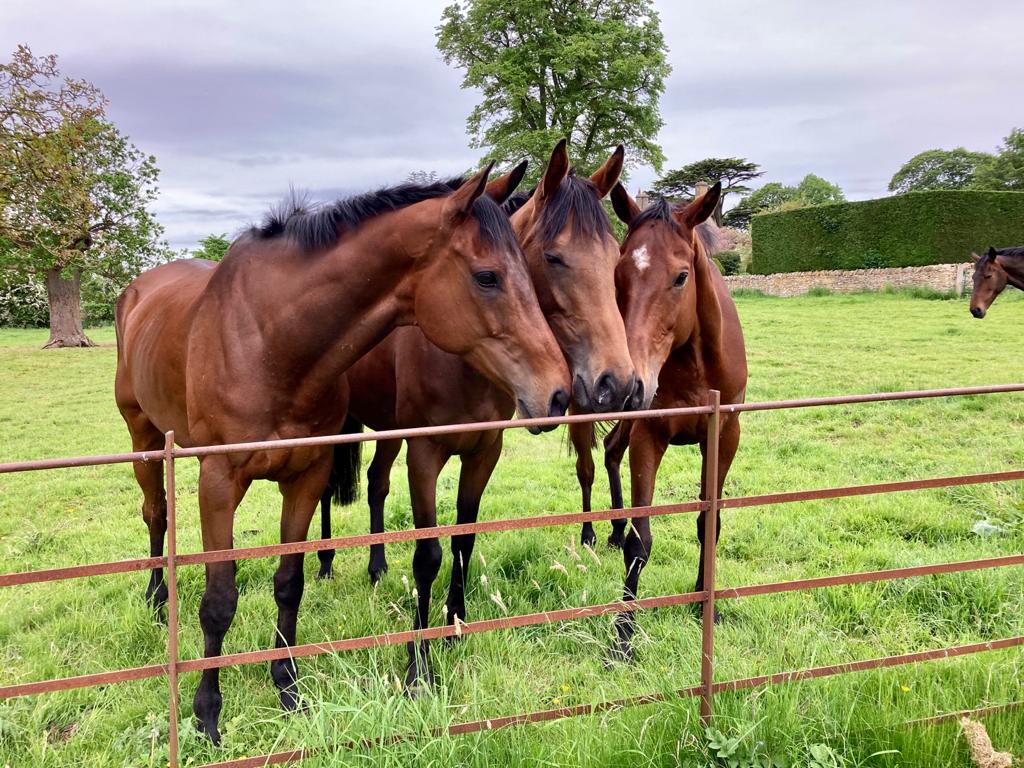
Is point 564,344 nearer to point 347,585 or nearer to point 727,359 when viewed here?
point 727,359

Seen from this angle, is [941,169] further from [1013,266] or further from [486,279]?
[486,279]

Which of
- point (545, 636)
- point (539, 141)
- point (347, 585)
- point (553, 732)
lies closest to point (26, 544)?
point (347, 585)

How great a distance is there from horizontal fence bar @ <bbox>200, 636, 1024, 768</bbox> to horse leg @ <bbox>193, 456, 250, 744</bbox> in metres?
0.62

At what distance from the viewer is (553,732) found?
6.81 ft

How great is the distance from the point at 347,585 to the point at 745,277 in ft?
81.1

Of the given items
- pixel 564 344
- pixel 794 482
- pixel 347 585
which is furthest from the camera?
pixel 794 482

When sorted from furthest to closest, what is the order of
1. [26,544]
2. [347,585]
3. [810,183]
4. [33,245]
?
[810,183]
[33,245]
[26,544]
[347,585]

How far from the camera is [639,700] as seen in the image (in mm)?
2213

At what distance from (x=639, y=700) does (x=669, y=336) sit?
1599 mm

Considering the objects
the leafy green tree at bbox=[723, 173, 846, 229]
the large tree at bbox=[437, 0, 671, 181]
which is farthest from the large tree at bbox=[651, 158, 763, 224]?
the large tree at bbox=[437, 0, 671, 181]

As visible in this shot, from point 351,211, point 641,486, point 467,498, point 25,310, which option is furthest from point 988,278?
point 25,310

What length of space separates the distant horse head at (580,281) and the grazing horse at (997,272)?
509 inches

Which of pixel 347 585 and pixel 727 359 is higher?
pixel 727 359

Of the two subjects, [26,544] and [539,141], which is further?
[539,141]
